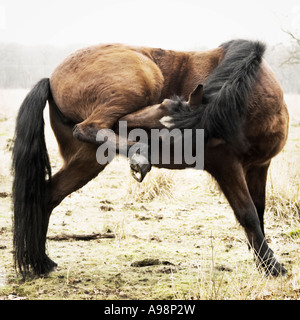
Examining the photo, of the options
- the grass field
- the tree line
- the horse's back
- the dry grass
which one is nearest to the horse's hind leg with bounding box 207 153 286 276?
the grass field

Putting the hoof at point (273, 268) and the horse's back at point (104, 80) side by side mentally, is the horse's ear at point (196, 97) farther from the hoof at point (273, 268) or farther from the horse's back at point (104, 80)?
the hoof at point (273, 268)

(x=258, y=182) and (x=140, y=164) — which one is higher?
(x=140, y=164)

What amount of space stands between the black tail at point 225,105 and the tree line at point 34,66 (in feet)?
20.7

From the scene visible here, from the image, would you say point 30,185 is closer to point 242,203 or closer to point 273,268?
point 242,203

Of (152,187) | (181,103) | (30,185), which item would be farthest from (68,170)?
(152,187)

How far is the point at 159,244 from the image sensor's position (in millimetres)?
5043

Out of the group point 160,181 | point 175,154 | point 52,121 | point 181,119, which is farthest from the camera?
point 160,181

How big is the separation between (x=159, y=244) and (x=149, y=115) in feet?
6.35

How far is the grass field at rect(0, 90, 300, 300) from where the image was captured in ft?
11.5

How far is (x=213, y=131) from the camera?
3631 mm

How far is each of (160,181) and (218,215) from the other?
52.2 inches

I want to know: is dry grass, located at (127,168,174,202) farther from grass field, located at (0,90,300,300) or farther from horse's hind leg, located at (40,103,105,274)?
horse's hind leg, located at (40,103,105,274)
